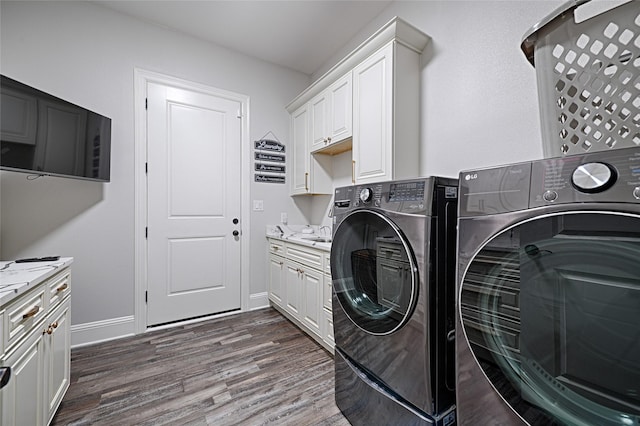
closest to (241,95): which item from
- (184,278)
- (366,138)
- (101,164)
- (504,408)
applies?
(101,164)

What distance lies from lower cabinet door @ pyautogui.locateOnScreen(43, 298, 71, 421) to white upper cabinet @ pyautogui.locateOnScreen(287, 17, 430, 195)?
2.00 metres

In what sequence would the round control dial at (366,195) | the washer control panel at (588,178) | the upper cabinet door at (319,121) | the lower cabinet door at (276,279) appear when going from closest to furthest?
1. the washer control panel at (588,178)
2. the round control dial at (366,195)
3. the upper cabinet door at (319,121)
4. the lower cabinet door at (276,279)

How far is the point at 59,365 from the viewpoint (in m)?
1.42

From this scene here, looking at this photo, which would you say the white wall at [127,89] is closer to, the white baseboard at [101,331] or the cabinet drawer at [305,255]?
the white baseboard at [101,331]

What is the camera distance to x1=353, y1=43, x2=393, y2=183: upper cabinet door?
1.87 m

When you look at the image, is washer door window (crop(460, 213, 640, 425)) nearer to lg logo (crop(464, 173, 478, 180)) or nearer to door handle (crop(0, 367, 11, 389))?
lg logo (crop(464, 173, 478, 180))

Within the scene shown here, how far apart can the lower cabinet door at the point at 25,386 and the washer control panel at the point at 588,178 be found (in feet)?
5.78

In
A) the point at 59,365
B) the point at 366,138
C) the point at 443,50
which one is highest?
the point at 443,50

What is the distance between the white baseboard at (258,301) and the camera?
3023mm

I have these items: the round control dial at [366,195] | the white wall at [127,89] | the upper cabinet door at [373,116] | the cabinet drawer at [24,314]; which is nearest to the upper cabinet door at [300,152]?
the white wall at [127,89]

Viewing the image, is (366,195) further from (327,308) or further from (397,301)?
(327,308)

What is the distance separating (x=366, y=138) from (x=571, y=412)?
5.86 ft

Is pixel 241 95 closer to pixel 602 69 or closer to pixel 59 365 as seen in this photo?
pixel 59 365

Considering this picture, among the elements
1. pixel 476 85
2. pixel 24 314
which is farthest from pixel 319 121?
pixel 24 314
